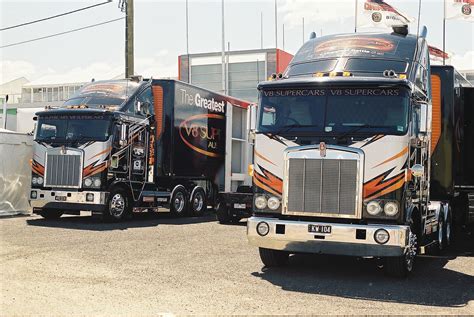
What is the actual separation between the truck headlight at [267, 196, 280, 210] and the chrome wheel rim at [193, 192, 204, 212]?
1031cm

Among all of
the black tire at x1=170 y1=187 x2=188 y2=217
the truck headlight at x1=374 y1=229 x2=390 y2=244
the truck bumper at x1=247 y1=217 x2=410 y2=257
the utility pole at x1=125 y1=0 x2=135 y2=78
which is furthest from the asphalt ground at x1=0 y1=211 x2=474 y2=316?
the utility pole at x1=125 y1=0 x2=135 y2=78

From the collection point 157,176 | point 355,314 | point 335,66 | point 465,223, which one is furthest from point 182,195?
point 355,314

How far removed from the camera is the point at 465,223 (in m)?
13.0

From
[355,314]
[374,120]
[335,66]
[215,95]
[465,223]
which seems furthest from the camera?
[215,95]

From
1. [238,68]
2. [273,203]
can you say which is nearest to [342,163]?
[273,203]

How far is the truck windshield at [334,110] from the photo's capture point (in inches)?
334

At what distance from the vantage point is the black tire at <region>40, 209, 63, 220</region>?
54.1ft

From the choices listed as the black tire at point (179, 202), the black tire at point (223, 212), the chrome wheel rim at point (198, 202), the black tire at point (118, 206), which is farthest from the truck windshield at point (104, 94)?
the chrome wheel rim at point (198, 202)

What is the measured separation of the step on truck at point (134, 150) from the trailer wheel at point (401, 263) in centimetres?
856

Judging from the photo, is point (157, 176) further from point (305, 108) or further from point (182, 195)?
point (305, 108)

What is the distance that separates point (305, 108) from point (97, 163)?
796 cm

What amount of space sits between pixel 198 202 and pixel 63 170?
5.07 metres

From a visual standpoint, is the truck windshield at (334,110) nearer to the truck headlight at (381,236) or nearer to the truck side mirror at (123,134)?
the truck headlight at (381,236)

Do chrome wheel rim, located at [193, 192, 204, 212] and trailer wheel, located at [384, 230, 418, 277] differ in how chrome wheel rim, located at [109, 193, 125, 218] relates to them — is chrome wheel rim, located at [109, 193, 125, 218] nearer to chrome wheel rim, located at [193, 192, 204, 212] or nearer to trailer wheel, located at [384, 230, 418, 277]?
chrome wheel rim, located at [193, 192, 204, 212]
